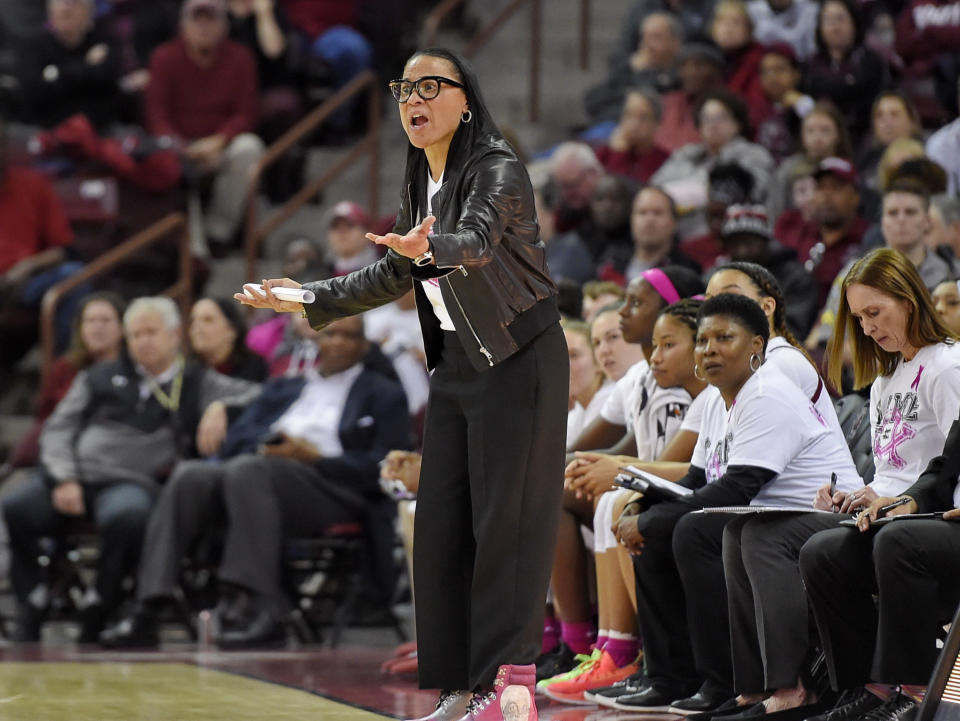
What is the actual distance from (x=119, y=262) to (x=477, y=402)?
6.50 meters

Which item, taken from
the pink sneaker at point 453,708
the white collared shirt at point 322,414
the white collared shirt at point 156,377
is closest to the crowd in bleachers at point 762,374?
the pink sneaker at point 453,708

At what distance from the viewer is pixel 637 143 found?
9.93m

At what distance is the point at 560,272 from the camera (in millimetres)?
8875

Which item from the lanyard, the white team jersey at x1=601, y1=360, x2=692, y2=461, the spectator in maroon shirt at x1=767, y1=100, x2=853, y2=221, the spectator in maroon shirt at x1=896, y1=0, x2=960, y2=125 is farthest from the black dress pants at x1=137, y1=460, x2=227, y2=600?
the spectator in maroon shirt at x1=896, y1=0, x2=960, y2=125

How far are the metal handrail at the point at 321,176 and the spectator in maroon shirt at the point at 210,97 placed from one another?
0.64ft

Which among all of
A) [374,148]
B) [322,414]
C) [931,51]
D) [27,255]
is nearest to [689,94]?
[931,51]

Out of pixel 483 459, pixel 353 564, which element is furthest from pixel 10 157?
pixel 483 459

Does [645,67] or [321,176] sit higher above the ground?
[645,67]

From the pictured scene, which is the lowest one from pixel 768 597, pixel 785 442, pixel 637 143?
pixel 768 597

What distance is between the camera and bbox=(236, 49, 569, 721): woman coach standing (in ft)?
14.0

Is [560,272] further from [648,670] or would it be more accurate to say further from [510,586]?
[510,586]

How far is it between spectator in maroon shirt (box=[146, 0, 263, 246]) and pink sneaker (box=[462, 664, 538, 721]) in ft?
22.5

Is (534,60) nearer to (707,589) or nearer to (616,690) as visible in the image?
(616,690)

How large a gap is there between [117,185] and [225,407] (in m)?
2.65
